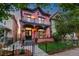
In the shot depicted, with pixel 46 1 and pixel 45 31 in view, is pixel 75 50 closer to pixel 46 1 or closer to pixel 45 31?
pixel 45 31

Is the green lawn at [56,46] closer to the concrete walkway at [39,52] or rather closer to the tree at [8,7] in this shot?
the concrete walkway at [39,52]

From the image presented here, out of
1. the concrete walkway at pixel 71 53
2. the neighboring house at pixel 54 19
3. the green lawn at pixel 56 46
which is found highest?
the neighboring house at pixel 54 19

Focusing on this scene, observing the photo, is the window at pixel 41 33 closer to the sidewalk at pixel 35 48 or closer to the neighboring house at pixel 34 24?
the neighboring house at pixel 34 24

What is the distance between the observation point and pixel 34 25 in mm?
1937

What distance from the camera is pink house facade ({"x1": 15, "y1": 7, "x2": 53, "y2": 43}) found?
1926 mm

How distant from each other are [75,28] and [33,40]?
0.42 m

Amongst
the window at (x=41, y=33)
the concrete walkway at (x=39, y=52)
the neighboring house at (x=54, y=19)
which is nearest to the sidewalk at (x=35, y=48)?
the concrete walkway at (x=39, y=52)

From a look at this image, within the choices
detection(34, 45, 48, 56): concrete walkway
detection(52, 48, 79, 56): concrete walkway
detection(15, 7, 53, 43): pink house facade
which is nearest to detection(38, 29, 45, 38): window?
detection(15, 7, 53, 43): pink house facade

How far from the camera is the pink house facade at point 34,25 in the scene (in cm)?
193

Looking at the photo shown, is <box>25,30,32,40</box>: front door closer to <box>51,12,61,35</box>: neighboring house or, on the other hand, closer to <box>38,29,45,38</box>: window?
<box>38,29,45,38</box>: window

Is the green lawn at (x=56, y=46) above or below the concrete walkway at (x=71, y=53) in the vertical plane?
above

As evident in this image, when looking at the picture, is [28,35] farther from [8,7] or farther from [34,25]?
[8,7]

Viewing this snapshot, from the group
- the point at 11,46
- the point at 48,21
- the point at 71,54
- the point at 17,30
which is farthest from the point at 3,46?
the point at 71,54

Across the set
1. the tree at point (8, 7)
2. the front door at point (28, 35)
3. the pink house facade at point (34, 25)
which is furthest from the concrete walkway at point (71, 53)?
the tree at point (8, 7)
